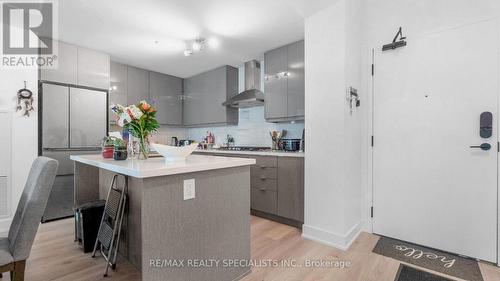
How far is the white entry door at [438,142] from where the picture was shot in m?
1.87

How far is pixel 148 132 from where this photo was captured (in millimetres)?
1793

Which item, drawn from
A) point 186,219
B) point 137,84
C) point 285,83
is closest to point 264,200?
point 285,83

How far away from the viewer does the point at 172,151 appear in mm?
1457

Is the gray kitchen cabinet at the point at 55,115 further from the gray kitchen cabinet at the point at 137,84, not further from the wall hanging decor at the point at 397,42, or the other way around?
the wall hanging decor at the point at 397,42

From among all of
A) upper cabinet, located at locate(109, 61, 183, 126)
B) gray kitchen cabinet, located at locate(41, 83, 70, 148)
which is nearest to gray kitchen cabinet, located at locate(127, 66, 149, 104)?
upper cabinet, located at locate(109, 61, 183, 126)

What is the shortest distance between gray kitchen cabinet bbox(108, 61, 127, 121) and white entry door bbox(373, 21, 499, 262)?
383 cm

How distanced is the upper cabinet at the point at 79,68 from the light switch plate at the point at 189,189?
2894 mm

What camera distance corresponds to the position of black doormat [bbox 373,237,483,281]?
5.74 ft

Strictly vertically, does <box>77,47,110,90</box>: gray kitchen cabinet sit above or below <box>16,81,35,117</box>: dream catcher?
above

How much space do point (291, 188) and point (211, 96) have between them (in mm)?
2453

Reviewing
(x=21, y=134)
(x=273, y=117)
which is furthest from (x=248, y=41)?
(x=21, y=134)

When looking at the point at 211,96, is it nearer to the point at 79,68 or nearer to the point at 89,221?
the point at 79,68

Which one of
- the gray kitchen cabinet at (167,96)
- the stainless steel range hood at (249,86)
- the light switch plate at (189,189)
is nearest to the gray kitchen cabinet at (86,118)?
the gray kitchen cabinet at (167,96)

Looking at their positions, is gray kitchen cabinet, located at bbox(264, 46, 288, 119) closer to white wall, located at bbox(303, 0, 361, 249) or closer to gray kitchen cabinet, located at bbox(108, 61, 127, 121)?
white wall, located at bbox(303, 0, 361, 249)
